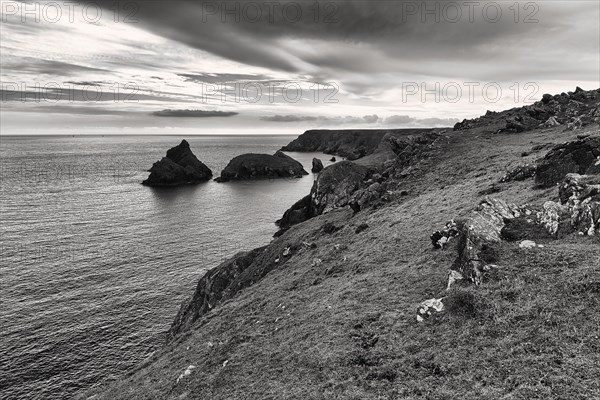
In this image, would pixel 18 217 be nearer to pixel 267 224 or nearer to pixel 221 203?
pixel 221 203

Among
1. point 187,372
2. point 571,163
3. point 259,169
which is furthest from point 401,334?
point 259,169

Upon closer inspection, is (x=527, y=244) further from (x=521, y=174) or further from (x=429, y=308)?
(x=521, y=174)

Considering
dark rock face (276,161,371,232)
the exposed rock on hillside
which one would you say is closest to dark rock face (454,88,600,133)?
dark rock face (276,161,371,232)

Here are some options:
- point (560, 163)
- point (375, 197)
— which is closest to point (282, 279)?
point (375, 197)

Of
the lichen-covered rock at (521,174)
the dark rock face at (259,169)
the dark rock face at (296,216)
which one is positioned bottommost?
the dark rock face at (296,216)

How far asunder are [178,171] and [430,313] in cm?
13092

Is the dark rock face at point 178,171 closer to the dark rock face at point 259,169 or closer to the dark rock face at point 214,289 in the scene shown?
the dark rock face at point 259,169

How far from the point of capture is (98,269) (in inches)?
2105

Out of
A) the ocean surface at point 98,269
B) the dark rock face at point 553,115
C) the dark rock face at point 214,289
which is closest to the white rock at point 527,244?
the dark rock face at point 214,289

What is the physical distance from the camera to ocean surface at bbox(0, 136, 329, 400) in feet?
115

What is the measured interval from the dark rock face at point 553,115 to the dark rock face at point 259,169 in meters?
79.7

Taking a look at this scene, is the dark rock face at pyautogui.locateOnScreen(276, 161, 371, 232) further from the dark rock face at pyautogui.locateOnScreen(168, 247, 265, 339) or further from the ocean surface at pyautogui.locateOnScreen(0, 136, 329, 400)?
the dark rock face at pyautogui.locateOnScreen(168, 247, 265, 339)

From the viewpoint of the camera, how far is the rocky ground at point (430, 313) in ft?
42.9

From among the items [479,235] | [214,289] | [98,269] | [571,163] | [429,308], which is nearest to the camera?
[429,308]
